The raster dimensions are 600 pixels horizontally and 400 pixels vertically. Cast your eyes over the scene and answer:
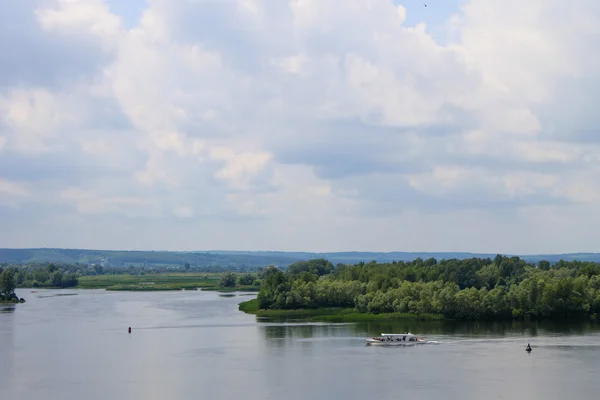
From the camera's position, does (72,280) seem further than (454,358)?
Yes

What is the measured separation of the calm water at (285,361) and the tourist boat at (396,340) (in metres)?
1.27

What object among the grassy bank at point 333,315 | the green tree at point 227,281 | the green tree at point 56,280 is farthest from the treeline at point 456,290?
the green tree at point 56,280

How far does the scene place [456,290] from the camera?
255 feet

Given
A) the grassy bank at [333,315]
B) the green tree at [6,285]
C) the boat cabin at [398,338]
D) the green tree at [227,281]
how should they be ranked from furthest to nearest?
the green tree at [227,281]
the green tree at [6,285]
the grassy bank at [333,315]
the boat cabin at [398,338]

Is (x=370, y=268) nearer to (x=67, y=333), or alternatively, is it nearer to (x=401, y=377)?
(x=67, y=333)

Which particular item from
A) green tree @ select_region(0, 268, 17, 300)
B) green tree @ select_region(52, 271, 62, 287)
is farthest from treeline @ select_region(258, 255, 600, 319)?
green tree @ select_region(52, 271, 62, 287)

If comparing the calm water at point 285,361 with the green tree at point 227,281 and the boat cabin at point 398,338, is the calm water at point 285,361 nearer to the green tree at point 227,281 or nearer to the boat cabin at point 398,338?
the boat cabin at point 398,338

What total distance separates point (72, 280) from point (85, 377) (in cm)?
11599

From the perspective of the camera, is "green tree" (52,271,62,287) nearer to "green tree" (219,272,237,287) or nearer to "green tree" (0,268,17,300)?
"green tree" (219,272,237,287)

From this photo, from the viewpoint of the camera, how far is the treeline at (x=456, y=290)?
7194 cm

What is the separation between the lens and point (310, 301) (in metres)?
84.8

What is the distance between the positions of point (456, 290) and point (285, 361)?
3138 centimetres

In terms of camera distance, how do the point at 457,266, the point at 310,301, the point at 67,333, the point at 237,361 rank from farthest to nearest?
the point at 457,266 → the point at 310,301 → the point at 67,333 → the point at 237,361

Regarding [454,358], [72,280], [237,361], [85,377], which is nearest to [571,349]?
[454,358]
